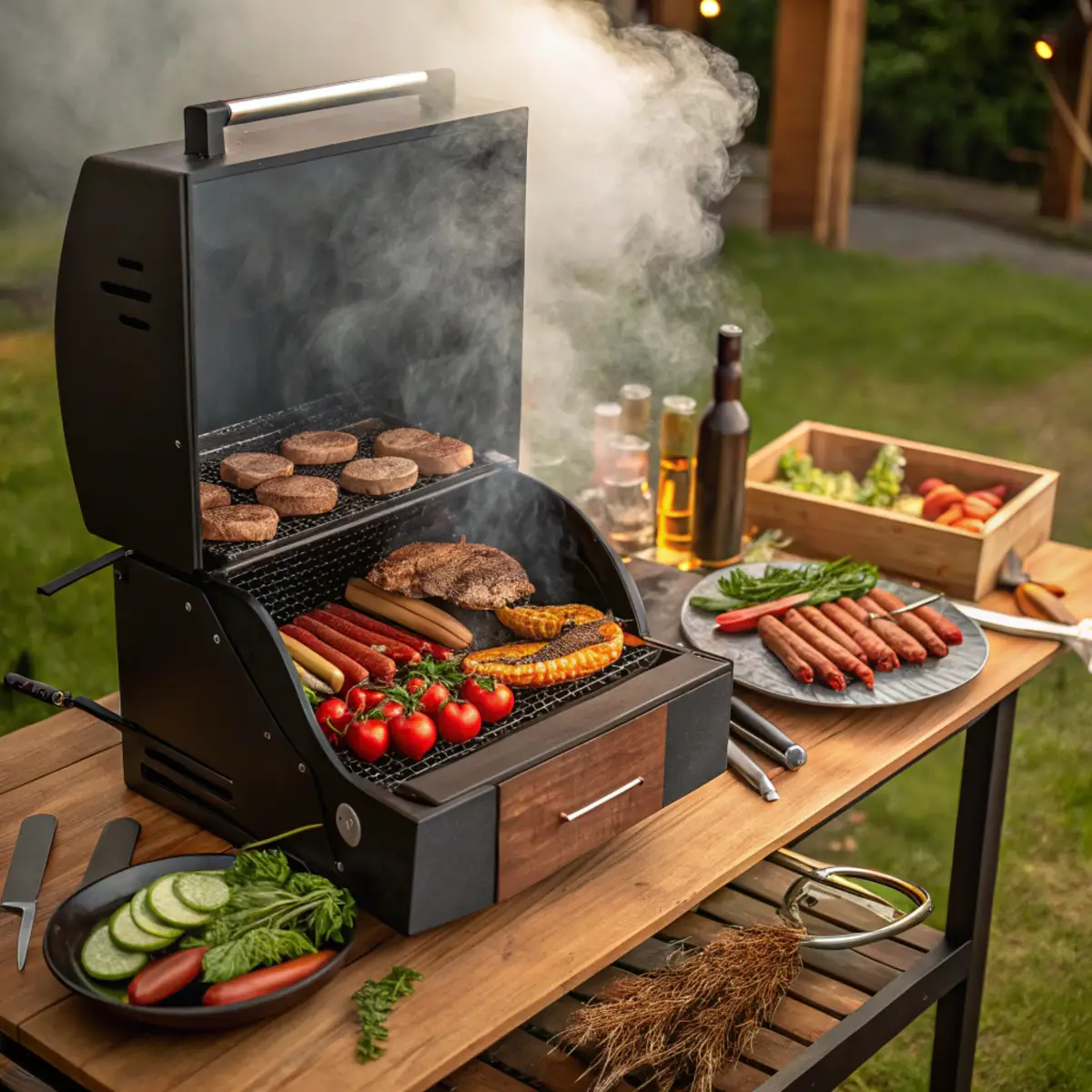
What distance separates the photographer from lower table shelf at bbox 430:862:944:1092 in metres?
2.52

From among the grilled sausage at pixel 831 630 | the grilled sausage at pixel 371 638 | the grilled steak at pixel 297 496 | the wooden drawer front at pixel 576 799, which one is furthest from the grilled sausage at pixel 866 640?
the grilled steak at pixel 297 496

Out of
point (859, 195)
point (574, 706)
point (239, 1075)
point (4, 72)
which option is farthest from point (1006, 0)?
point (239, 1075)

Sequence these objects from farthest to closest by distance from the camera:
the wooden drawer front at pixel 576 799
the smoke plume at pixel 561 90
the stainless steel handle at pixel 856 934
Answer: the smoke plume at pixel 561 90 < the stainless steel handle at pixel 856 934 < the wooden drawer front at pixel 576 799

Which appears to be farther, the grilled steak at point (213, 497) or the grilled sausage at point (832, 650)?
the grilled sausage at point (832, 650)

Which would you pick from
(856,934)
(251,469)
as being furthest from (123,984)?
(856,934)

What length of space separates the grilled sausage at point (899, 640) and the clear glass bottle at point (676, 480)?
613mm

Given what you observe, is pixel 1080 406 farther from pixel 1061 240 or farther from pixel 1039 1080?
pixel 1039 1080

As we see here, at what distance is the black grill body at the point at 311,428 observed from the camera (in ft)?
6.56

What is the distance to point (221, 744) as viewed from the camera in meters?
2.23

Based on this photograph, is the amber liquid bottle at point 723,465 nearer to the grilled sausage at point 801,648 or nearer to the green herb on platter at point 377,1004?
the grilled sausage at point 801,648

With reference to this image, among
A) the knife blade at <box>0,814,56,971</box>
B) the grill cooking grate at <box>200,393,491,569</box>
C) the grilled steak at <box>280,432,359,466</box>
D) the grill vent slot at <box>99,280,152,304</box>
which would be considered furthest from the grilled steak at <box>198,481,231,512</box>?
the knife blade at <box>0,814,56,971</box>

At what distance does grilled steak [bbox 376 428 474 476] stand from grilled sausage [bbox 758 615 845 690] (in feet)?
2.14

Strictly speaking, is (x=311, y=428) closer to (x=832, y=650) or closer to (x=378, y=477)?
(x=378, y=477)

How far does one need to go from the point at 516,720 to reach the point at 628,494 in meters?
1.27
